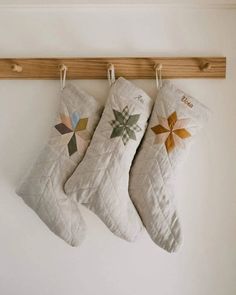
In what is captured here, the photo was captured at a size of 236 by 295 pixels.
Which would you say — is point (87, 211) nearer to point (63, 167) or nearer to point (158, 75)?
point (63, 167)

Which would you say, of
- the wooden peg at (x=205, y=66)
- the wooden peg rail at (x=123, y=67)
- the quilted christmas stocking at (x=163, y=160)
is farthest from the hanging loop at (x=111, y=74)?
the wooden peg at (x=205, y=66)

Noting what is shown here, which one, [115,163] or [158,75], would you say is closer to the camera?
[115,163]

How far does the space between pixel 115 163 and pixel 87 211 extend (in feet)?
0.65

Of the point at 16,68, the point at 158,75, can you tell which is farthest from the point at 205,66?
the point at 16,68

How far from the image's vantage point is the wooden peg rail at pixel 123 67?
77 centimetres

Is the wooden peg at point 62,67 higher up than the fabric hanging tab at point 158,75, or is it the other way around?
the wooden peg at point 62,67

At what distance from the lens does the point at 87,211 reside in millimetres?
800

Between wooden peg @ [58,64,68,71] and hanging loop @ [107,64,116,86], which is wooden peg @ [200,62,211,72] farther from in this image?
wooden peg @ [58,64,68,71]

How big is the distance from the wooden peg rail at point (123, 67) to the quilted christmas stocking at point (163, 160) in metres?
0.08

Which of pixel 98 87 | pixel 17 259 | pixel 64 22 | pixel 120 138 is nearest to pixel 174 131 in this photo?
pixel 120 138

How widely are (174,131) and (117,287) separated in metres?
0.45

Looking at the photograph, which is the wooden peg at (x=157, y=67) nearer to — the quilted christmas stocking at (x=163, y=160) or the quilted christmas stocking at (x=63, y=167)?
the quilted christmas stocking at (x=163, y=160)

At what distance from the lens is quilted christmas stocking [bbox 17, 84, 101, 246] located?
697mm

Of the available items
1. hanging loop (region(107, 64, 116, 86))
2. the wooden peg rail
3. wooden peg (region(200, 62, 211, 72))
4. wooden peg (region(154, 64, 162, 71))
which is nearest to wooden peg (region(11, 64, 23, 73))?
the wooden peg rail
